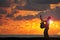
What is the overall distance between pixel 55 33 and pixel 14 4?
1285 mm

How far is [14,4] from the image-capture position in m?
5.28

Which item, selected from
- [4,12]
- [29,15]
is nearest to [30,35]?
[29,15]

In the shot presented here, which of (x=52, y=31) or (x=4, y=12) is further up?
(x=4, y=12)

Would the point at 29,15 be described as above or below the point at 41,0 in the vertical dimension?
below

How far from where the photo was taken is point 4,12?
17.2ft

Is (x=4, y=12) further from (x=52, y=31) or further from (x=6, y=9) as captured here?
(x=52, y=31)

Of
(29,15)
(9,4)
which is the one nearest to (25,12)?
(29,15)

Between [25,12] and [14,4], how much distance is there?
0.35 metres

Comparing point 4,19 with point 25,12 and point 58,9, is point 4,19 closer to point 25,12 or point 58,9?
Result: point 25,12

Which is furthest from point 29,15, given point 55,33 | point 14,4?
point 55,33

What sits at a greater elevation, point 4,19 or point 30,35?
point 4,19

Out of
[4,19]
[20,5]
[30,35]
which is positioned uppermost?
[20,5]

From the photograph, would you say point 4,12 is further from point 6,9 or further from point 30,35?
point 30,35

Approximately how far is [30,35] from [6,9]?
905mm
